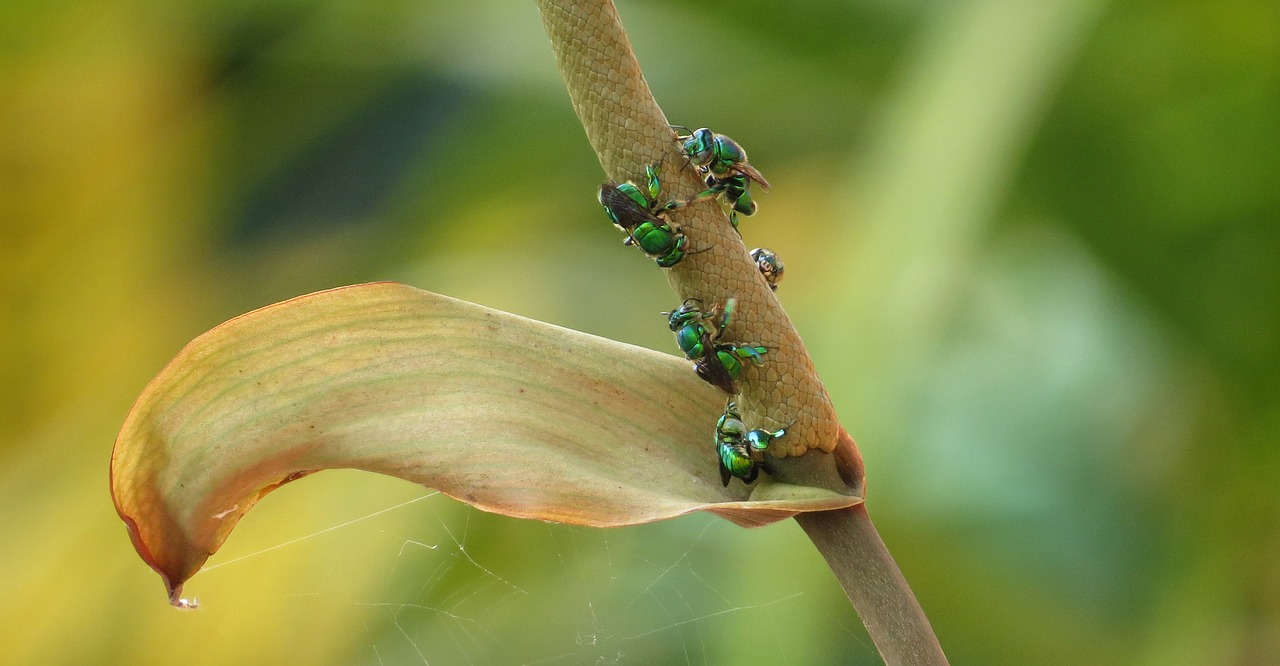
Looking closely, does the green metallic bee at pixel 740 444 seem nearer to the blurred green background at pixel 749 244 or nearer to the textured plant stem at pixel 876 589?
the textured plant stem at pixel 876 589

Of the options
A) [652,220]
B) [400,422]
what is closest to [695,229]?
[652,220]

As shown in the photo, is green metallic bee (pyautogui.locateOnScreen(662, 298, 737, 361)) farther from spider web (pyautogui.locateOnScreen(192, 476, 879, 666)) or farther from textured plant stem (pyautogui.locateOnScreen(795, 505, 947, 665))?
spider web (pyautogui.locateOnScreen(192, 476, 879, 666))

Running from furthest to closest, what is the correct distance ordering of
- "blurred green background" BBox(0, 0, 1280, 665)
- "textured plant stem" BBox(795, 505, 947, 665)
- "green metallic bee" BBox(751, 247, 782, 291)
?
"blurred green background" BBox(0, 0, 1280, 665)
"green metallic bee" BBox(751, 247, 782, 291)
"textured plant stem" BBox(795, 505, 947, 665)

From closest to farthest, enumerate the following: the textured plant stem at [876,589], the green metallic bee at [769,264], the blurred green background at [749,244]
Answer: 1. the textured plant stem at [876,589]
2. the green metallic bee at [769,264]
3. the blurred green background at [749,244]

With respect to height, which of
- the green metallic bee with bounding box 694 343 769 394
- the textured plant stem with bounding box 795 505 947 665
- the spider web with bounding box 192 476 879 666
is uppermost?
the green metallic bee with bounding box 694 343 769 394

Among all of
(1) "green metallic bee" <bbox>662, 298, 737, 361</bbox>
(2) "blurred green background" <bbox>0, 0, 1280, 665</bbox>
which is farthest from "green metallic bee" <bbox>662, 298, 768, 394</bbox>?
(2) "blurred green background" <bbox>0, 0, 1280, 665</bbox>

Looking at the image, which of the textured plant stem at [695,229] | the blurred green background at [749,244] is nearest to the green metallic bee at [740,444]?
the textured plant stem at [695,229]
